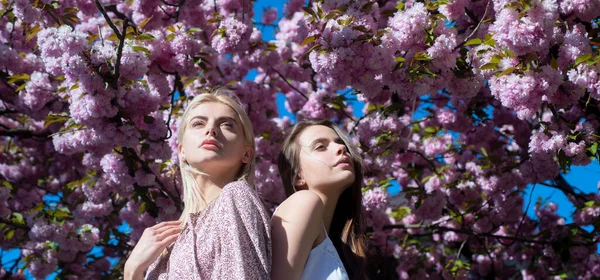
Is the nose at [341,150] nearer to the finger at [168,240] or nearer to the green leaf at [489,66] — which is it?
the finger at [168,240]

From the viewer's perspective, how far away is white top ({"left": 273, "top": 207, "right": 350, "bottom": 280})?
262 centimetres

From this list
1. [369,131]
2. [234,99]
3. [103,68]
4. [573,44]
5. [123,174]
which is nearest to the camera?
[234,99]

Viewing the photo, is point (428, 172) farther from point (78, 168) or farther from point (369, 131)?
point (78, 168)

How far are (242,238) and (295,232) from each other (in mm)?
227

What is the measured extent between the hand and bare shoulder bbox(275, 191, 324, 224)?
39cm

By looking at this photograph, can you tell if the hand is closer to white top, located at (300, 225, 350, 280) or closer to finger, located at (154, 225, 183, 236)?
finger, located at (154, 225, 183, 236)

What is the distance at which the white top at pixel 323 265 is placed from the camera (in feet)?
A: 8.59

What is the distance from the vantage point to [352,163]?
10.4 ft

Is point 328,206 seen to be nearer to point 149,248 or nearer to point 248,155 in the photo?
point 248,155

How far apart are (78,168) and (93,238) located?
1.30 m

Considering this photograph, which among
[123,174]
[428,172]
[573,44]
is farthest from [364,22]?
[428,172]

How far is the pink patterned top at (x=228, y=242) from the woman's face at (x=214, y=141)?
21 cm

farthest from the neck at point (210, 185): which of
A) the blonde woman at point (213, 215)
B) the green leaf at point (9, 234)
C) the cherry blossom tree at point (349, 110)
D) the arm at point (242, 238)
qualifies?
the green leaf at point (9, 234)

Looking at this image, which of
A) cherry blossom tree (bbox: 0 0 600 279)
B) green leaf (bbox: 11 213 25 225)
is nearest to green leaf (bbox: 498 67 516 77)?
cherry blossom tree (bbox: 0 0 600 279)
